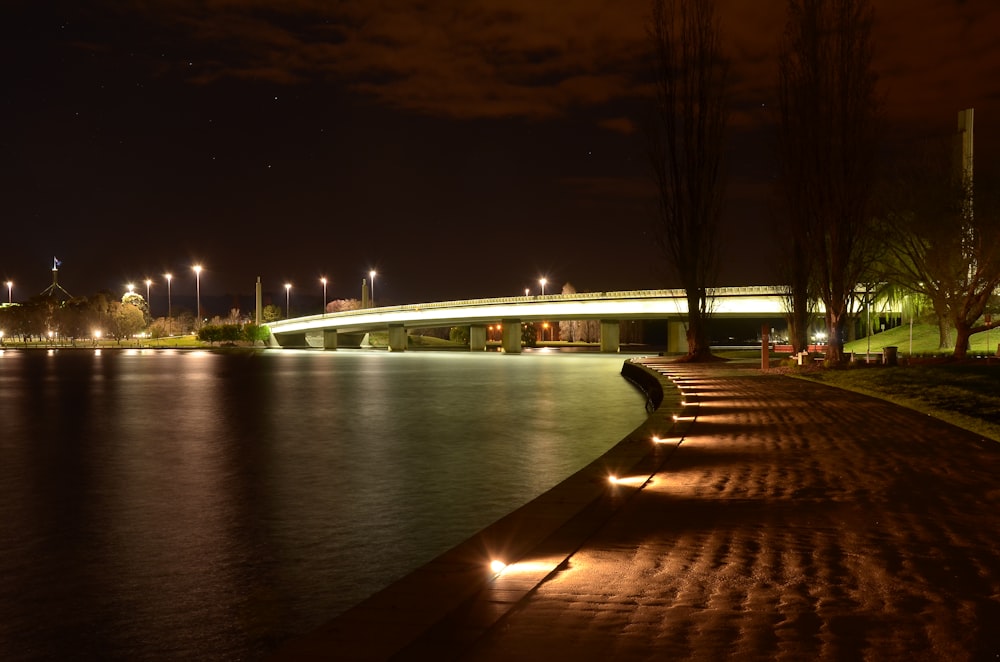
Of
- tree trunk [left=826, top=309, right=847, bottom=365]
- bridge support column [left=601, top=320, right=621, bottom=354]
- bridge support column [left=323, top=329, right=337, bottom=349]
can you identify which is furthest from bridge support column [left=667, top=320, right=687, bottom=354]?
bridge support column [left=323, top=329, right=337, bottom=349]

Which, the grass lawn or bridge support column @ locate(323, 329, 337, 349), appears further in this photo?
bridge support column @ locate(323, 329, 337, 349)

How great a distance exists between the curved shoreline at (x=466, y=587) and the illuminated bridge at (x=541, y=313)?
56.1 m

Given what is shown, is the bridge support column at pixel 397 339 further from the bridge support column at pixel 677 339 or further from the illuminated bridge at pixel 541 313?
the bridge support column at pixel 677 339

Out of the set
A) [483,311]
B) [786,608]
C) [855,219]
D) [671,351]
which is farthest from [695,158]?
[483,311]

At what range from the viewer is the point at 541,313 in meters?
101

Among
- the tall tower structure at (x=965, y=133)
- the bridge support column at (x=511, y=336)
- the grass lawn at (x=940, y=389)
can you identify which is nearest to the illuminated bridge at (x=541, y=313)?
the bridge support column at (x=511, y=336)

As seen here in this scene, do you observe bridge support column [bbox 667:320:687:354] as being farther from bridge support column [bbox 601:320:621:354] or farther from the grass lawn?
the grass lawn

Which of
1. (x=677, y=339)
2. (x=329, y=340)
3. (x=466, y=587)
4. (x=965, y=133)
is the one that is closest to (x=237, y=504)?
(x=466, y=587)

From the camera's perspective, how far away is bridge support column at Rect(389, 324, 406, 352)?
409 feet

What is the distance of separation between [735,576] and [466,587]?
213cm

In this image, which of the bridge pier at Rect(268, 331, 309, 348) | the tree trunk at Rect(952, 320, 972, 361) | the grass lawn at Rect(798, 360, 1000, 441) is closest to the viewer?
the grass lawn at Rect(798, 360, 1000, 441)

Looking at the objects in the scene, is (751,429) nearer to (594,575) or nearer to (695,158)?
(594,575)

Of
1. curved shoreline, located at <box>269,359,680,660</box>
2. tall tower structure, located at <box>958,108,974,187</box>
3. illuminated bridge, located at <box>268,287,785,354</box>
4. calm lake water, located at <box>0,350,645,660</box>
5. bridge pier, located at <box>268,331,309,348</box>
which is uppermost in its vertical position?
tall tower structure, located at <box>958,108,974,187</box>

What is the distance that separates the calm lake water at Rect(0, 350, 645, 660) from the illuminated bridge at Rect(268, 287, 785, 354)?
139 ft
